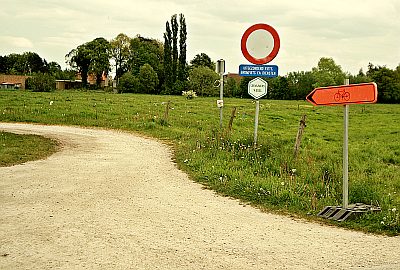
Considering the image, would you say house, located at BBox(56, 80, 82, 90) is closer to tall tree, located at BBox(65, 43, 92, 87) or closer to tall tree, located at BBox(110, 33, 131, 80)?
tall tree, located at BBox(65, 43, 92, 87)

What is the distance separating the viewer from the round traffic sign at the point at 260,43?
10.1 meters

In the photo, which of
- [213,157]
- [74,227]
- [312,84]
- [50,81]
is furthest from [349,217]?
[312,84]

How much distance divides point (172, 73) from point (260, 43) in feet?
245

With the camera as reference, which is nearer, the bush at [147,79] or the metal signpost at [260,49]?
the metal signpost at [260,49]

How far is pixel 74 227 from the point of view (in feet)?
18.7

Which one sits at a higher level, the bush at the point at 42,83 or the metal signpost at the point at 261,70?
the bush at the point at 42,83

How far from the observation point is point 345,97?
650 centimetres

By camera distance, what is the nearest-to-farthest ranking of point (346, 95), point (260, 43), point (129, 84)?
point (346, 95) < point (260, 43) < point (129, 84)

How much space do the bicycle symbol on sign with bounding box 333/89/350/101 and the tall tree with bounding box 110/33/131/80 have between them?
91869mm

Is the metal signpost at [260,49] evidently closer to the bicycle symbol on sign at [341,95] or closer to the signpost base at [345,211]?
the bicycle symbol on sign at [341,95]

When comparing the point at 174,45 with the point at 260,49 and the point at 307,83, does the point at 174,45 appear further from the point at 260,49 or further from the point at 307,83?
the point at 260,49

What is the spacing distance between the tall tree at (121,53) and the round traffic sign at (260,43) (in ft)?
289

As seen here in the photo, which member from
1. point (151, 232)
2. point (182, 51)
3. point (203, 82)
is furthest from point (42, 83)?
point (151, 232)

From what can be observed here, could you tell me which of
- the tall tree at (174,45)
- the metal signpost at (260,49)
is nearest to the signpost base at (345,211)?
the metal signpost at (260,49)
